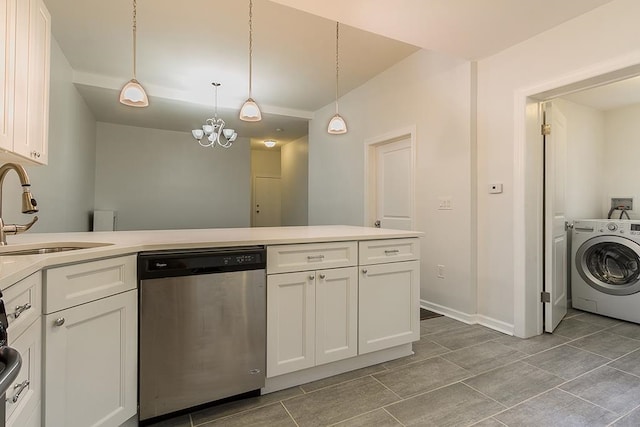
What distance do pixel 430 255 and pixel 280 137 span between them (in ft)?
16.2

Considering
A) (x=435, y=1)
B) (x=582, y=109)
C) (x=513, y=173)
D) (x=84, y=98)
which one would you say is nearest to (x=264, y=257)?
(x=435, y=1)

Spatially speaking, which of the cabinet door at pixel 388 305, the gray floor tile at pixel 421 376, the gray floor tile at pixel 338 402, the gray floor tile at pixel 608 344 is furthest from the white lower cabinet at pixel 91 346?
the gray floor tile at pixel 608 344

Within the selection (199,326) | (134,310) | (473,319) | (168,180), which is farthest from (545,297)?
(168,180)

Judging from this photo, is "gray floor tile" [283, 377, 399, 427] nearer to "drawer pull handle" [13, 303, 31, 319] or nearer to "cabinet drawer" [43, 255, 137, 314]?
"cabinet drawer" [43, 255, 137, 314]

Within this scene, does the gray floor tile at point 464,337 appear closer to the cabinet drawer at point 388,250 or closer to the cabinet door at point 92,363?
the cabinet drawer at point 388,250

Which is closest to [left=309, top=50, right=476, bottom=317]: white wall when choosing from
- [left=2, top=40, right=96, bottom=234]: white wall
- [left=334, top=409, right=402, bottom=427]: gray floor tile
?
[left=334, top=409, right=402, bottom=427]: gray floor tile

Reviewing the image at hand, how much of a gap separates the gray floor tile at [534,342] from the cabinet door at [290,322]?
165cm

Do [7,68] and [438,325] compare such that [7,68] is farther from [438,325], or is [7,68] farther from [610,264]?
[610,264]

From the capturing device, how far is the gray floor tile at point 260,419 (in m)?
1.55

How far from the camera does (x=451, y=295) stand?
125 inches

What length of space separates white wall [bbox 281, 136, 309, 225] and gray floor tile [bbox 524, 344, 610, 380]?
5016 mm

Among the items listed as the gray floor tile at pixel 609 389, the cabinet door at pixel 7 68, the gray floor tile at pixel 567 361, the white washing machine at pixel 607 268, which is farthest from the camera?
the white washing machine at pixel 607 268

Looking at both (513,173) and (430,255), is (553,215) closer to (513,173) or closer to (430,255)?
(513,173)

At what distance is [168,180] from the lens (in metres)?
6.78
